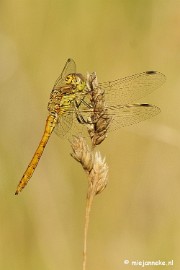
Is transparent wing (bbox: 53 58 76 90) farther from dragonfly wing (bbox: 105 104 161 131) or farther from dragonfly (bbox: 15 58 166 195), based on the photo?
dragonfly wing (bbox: 105 104 161 131)

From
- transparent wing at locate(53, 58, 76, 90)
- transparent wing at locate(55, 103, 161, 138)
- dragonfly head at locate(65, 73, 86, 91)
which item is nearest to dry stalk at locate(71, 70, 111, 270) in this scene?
transparent wing at locate(55, 103, 161, 138)

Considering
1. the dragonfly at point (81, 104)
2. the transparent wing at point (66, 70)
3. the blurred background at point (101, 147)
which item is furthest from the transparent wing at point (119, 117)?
the blurred background at point (101, 147)

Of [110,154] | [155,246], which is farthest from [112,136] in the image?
[155,246]

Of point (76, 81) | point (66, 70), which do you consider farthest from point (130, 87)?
point (66, 70)

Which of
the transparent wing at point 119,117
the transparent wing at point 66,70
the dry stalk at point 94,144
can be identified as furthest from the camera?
the transparent wing at point 66,70

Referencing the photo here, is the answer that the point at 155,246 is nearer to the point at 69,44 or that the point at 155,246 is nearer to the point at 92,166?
the point at 92,166

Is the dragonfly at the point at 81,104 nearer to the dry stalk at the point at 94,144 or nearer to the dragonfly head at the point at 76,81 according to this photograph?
the dragonfly head at the point at 76,81

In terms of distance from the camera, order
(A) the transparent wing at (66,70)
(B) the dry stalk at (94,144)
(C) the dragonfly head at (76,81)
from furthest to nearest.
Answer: (A) the transparent wing at (66,70) → (C) the dragonfly head at (76,81) → (B) the dry stalk at (94,144)

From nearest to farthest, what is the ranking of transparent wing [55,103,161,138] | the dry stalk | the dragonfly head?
the dry stalk
transparent wing [55,103,161,138]
the dragonfly head
